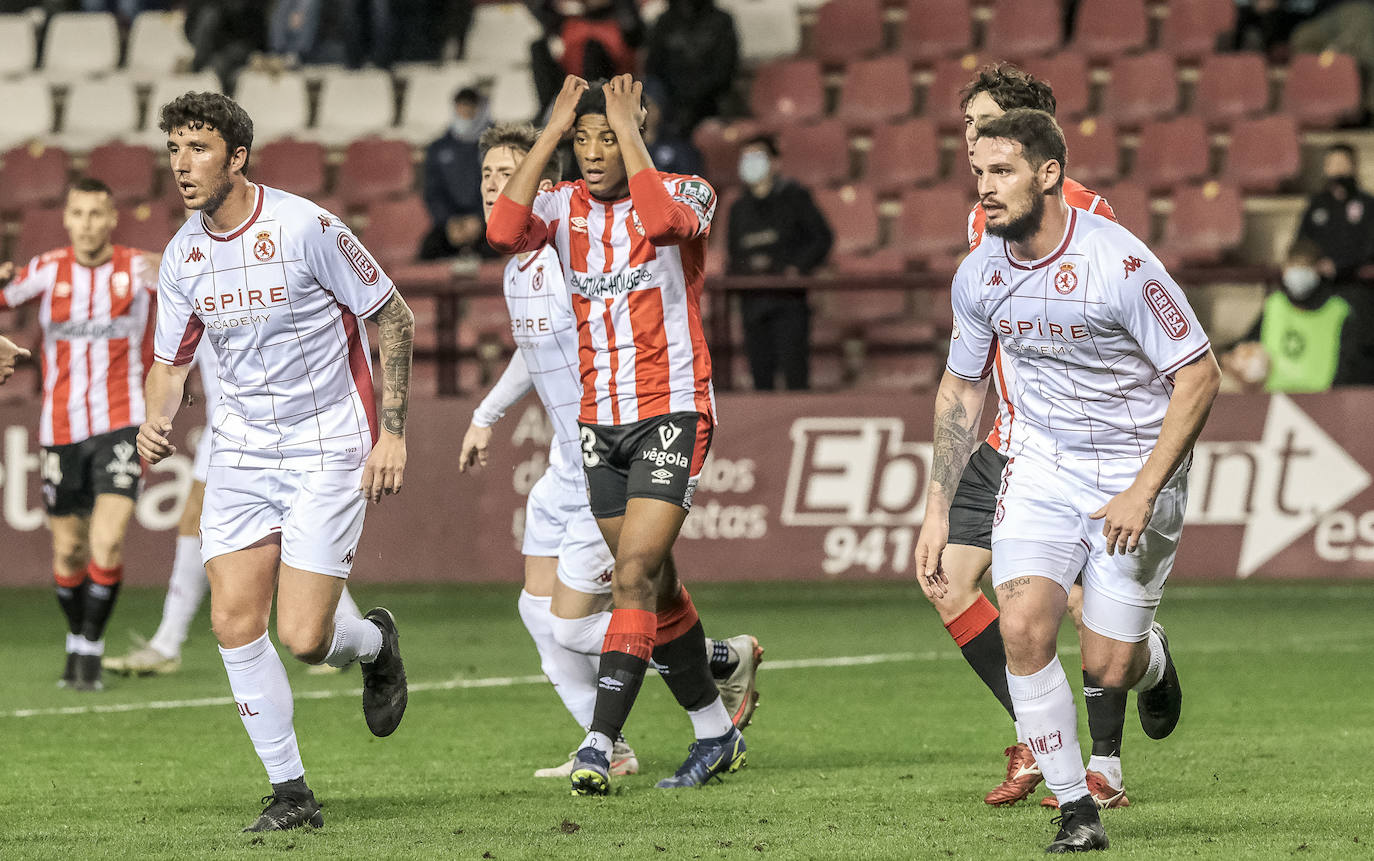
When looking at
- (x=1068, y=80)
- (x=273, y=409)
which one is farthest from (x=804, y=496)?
(x=273, y=409)

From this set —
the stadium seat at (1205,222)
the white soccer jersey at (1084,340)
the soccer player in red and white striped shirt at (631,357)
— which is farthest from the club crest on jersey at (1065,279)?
the stadium seat at (1205,222)

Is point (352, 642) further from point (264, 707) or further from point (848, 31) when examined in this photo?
point (848, 31)

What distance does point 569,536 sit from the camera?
6855mm

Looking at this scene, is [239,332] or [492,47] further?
[492,47]

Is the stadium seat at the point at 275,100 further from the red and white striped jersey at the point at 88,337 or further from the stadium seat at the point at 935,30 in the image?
the red and white striped jersey at the point at 88,337

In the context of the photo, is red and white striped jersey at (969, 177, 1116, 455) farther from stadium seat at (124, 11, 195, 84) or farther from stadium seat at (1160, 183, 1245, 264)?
stadium seat at (124, 11, 195, 84)

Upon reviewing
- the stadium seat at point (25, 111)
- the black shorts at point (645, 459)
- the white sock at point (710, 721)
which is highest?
the stadium seat at point (25, 111)

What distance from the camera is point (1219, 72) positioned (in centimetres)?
1595

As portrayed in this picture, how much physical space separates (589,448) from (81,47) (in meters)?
14.8

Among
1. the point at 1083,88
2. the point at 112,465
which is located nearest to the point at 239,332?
the point at 112,465

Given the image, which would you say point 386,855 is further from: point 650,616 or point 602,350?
point 602,350

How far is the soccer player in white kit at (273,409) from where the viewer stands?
5.72 metres

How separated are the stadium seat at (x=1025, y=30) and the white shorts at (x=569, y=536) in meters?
10.3

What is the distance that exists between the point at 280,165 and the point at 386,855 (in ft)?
41.9
